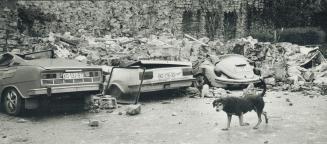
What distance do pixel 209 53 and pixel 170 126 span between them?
8801 millimetres

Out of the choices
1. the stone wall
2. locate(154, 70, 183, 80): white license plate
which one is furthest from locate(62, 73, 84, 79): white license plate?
the stone wall

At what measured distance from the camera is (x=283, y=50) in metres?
18.0

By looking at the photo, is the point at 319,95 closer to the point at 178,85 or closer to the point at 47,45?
the point at 178,85

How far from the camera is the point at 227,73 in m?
13.4

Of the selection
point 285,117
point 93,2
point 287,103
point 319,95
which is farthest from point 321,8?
point 285,117

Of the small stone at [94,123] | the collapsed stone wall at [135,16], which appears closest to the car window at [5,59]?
the small stone at [94,123]

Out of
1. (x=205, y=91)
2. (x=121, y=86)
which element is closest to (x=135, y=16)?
(x=205, y=91)

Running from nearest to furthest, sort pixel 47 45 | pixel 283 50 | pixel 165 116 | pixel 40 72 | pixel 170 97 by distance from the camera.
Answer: pixel 40 72, pixel 165 116, pixel 170 97, pixel 47 45, pixel 283 50

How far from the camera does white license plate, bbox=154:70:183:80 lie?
1161cm

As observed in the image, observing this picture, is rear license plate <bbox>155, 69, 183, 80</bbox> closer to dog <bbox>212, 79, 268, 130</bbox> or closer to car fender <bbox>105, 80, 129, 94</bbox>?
car fender <bbox>105, 80, 129, 94</bbox>

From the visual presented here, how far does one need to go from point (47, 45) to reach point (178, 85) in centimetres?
673

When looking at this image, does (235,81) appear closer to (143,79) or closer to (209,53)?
(143,79)

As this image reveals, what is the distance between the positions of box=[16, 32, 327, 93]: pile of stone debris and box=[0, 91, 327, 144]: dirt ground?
3709 millimetres

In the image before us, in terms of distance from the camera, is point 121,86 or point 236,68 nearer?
point 121,86
